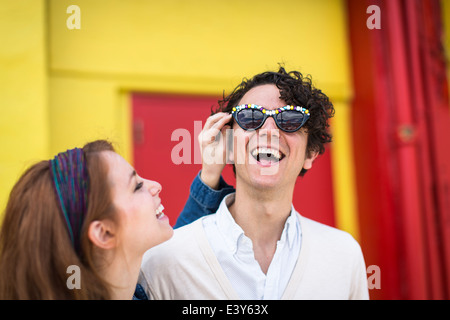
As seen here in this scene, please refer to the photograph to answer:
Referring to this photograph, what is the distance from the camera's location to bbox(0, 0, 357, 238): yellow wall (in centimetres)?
329

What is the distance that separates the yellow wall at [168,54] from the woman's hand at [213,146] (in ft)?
4.04

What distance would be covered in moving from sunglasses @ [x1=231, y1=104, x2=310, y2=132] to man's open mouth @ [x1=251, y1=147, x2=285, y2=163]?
0.10m

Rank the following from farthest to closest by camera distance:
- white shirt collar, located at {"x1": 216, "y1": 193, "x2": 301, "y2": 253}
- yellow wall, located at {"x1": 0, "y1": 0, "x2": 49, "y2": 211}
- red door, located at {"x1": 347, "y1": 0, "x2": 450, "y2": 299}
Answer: red door, located at {"x1": 347, "y1": 0, "x2": 450, "y2": 299}, yellow wall, located at {"x1": 0, "y1": 0, "x2": 49, "y2": 211}, white shirt collar, located at {"x1": 216, "y1": 193, "x2": 301, "y2": 253}

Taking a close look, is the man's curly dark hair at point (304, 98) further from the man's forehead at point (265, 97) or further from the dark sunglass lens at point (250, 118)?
the dark sunglass lens at point (250, 118)

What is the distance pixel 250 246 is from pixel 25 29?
2292mm

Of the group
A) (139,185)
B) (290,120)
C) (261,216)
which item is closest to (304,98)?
(290,120)

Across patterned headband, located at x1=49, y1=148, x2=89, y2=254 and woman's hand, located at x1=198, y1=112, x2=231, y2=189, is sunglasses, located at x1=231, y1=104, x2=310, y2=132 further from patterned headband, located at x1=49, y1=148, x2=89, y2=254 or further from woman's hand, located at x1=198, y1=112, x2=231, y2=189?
patterned headband, located at x1=49, y1=148, x2=89, y2=254

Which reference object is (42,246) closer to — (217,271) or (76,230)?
(76,230)

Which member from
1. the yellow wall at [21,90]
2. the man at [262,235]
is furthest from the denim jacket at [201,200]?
the yellow wall at [21,90]

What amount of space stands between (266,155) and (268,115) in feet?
0.60

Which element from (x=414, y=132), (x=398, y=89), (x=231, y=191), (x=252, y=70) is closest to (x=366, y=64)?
(x=398, y=89)

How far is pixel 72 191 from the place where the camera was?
4.81ft

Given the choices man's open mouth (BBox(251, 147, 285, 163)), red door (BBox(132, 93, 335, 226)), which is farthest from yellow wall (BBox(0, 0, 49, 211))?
man's open mouth (BBox(251, 147, 285, 163))
